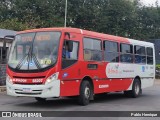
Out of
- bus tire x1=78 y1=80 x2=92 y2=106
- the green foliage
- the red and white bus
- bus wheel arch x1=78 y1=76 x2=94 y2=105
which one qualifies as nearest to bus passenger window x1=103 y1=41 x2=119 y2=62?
the red and white bus

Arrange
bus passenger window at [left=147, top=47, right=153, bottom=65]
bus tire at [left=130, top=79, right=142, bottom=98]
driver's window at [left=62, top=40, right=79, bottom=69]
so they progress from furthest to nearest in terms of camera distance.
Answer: bus passenger window at [left=147, top=47, right=153, bottom=65] → bus tire at [left=130, top=79, right=142, bottom=98] → driver's window at [left=62, top=40, right=79, bottom=69]

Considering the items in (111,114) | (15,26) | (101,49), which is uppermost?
(15,26)

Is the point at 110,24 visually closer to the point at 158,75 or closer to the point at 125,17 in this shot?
the point at 125,17

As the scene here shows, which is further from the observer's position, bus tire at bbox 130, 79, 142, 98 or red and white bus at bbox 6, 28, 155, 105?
bus tire at bbox 130, 79, 142, 98

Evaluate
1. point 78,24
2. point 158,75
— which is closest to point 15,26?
point 78,24

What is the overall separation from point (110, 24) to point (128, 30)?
333 centimetres

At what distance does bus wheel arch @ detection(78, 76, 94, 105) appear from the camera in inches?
569

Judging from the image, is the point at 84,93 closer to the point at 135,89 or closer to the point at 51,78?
the point at 51,78

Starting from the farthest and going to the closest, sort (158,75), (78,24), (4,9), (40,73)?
(78,24) < (4,9) < (158,75) < (40,73)

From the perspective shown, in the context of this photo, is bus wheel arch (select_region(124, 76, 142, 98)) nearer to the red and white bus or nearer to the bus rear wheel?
the bus rear wheel

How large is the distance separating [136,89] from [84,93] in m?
5.39

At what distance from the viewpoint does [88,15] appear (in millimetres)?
56875

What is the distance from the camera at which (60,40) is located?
13797 mm

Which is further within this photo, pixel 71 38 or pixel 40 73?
pixel 71 38
